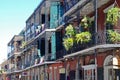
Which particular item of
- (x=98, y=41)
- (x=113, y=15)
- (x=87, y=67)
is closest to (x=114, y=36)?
(x=113, y=15)

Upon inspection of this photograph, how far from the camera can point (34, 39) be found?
149 ft

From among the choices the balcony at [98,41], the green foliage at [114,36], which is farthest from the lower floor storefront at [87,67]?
the green foliage at [114,36]

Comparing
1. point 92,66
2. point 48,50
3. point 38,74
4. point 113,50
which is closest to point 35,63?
point 38,74

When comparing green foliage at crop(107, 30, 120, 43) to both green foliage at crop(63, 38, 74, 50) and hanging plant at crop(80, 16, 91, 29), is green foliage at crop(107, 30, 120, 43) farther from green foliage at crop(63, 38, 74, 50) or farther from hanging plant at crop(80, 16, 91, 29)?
green foliage at crop(63, 38, 74, 50)

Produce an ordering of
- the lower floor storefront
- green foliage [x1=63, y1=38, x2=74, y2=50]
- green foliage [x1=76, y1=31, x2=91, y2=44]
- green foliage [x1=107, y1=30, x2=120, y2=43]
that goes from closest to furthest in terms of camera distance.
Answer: green foliage [x1=107, y1=30, x2=120, y2=43] → the lower floor storefront → green foliage [x1=76, y1=31, x2=91, y2=44] → green foliage [x1=63, y1=38, x2=74, y2=50]

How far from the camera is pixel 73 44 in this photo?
28.6 meters

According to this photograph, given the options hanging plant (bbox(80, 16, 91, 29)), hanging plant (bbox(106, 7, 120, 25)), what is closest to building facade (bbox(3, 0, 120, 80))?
hanging plant (bbox(80, 16, 91, 29))

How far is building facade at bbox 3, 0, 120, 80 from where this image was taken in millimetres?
24256

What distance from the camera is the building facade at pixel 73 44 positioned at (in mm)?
24256

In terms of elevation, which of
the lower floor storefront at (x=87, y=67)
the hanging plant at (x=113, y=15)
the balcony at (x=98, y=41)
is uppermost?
the hanging plant at (x=113, y=15)

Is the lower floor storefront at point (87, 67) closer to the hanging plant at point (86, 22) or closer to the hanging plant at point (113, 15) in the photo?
the hanging plant at point (86, 22)

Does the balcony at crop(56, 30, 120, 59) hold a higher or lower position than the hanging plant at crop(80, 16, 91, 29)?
lower

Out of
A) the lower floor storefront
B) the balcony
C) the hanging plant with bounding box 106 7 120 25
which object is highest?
the hanging plant with bounding box 106 7 120 25

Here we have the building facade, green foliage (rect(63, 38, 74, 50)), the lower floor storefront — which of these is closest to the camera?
the lower floor storefront
